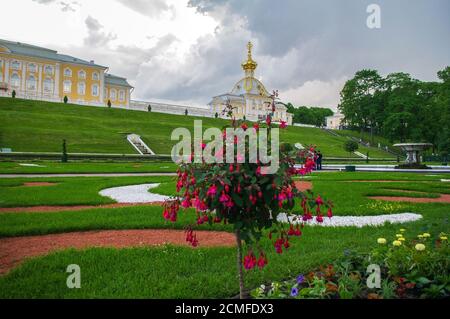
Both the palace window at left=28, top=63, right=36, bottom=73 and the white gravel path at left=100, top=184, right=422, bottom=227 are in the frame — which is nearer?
the white gravel path at left=100, top=184, right=422, bottom=227

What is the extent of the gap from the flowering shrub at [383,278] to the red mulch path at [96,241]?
2121mm

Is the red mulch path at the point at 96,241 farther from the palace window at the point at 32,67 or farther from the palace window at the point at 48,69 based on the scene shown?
the palace window at the point at 48,69

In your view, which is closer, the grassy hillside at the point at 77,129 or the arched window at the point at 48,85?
the grassy hillside at the point at 77,129

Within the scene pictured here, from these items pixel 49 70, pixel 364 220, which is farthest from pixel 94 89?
pixel 364 220

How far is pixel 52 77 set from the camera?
65.5 m

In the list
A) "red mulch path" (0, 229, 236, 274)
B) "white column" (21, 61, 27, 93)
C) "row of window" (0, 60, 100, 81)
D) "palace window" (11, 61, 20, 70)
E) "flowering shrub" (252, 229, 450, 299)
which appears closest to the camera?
"flowering shrub" (252, 229, 450, 299)

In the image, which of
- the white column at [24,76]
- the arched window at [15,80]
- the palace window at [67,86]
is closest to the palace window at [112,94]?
the palace window at [67,86]

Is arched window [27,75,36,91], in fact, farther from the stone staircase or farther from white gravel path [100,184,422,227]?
white gravel path [100,184,422,227]

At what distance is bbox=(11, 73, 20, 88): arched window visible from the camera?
61.4m

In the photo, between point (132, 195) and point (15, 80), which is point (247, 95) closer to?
point (15, 80)

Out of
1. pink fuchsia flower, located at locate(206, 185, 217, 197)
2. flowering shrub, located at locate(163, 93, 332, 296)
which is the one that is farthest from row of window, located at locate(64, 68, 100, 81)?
pink fuchsia flower, located at locate(206, 185, 217, 197)

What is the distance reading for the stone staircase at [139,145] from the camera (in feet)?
117

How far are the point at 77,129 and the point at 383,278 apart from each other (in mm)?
41721

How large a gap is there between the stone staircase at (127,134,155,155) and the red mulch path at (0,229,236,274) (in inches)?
1155
